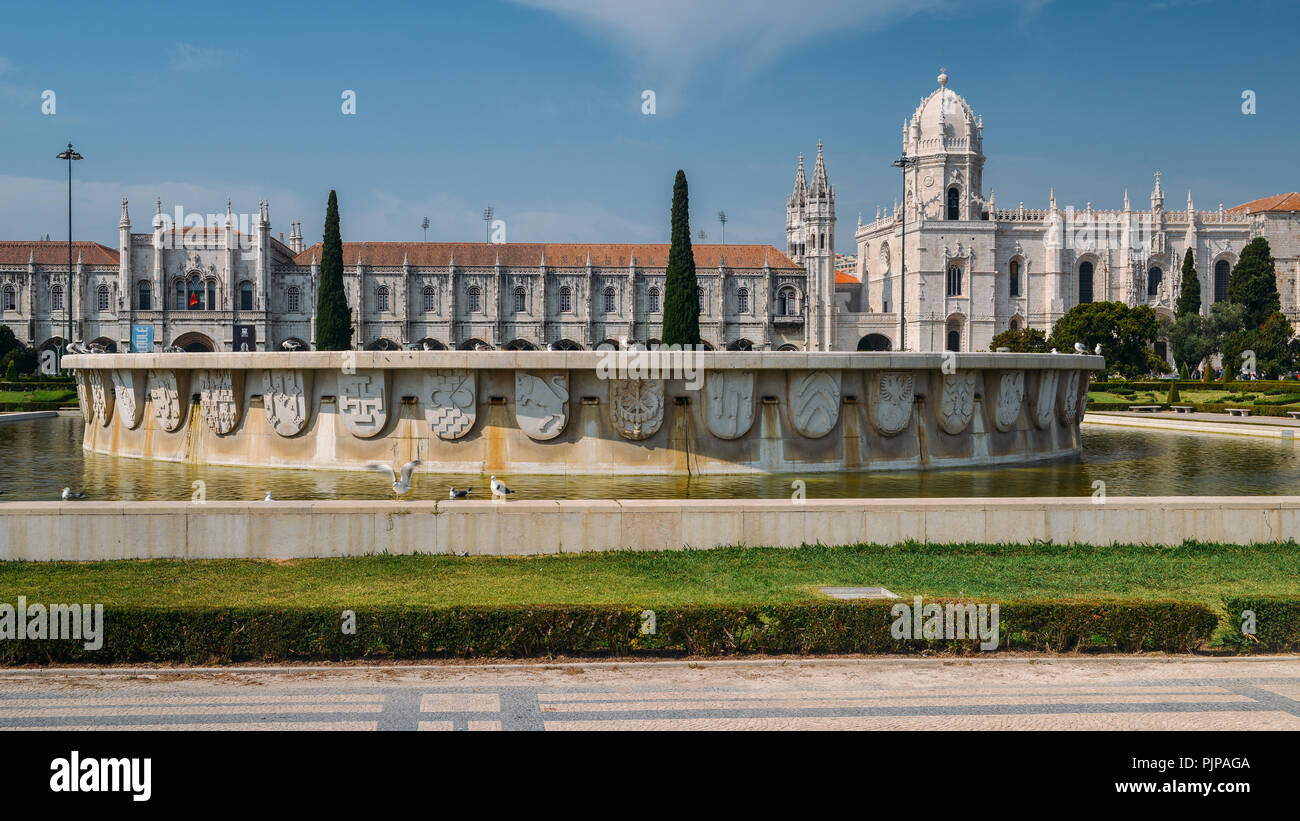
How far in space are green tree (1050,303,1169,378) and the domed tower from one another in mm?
18273

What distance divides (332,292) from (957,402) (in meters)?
40.1

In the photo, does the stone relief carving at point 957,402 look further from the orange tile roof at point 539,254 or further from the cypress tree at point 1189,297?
the cypress tree at point 1189,297

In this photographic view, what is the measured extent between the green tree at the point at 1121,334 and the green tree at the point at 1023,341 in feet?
12.8

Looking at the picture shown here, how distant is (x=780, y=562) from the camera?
906 cm

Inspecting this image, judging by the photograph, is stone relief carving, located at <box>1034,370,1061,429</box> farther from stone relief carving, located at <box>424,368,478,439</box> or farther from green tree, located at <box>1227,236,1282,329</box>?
green tree, located at <box>1227,236,1282,329</box>

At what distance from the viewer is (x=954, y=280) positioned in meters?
77.8

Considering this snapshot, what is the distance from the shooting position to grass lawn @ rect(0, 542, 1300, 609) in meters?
7.70

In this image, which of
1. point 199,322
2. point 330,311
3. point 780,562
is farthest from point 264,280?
point 780,562

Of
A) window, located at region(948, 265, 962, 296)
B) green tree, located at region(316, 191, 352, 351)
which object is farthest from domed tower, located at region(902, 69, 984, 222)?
green tree, located at region(316, 191, 352, 351)

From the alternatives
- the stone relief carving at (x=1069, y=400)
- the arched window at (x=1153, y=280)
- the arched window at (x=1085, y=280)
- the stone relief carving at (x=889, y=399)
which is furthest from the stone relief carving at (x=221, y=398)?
the arched window at (x=1153, y=280)

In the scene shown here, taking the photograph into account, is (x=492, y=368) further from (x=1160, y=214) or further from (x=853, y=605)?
(x=1160, y=214)

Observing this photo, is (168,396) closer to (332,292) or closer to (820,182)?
(332,292)

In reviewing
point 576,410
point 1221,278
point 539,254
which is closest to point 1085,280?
point 1221,278

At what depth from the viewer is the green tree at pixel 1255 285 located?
70.0 meters
